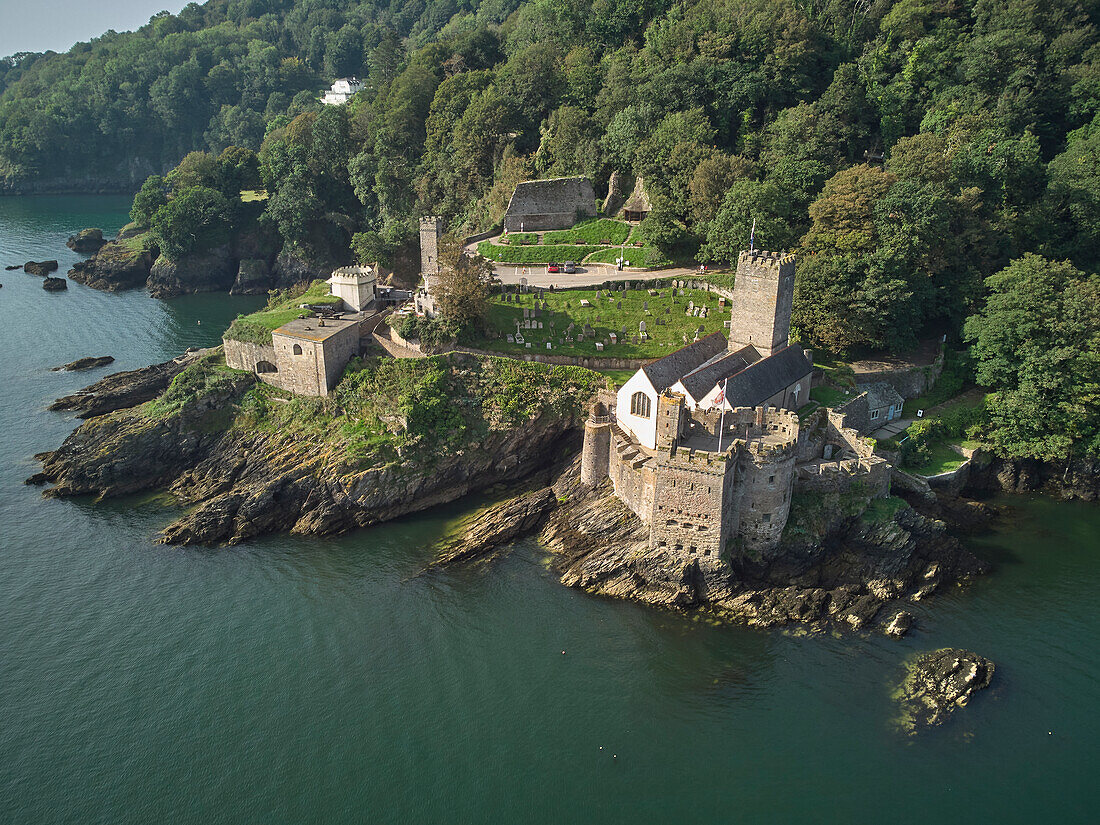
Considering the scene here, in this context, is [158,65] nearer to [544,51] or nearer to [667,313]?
[544,51]

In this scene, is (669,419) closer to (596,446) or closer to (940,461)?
(596,446)

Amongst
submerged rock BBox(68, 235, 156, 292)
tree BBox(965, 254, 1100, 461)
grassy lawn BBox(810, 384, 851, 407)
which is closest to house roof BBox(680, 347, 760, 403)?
grassy lawn BBox(810, 384, 851, 407)

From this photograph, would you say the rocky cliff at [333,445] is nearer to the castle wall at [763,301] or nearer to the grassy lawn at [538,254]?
the castle wall at [763,301]

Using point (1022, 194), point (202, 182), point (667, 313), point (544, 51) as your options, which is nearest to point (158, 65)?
point (202, 182)

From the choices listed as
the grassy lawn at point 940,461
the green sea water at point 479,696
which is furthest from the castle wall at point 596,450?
the grassy lawn at point 940,461

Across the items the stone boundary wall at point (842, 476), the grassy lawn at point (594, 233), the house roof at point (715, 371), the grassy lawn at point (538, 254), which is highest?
the grassy lawn at point (594, 233)
